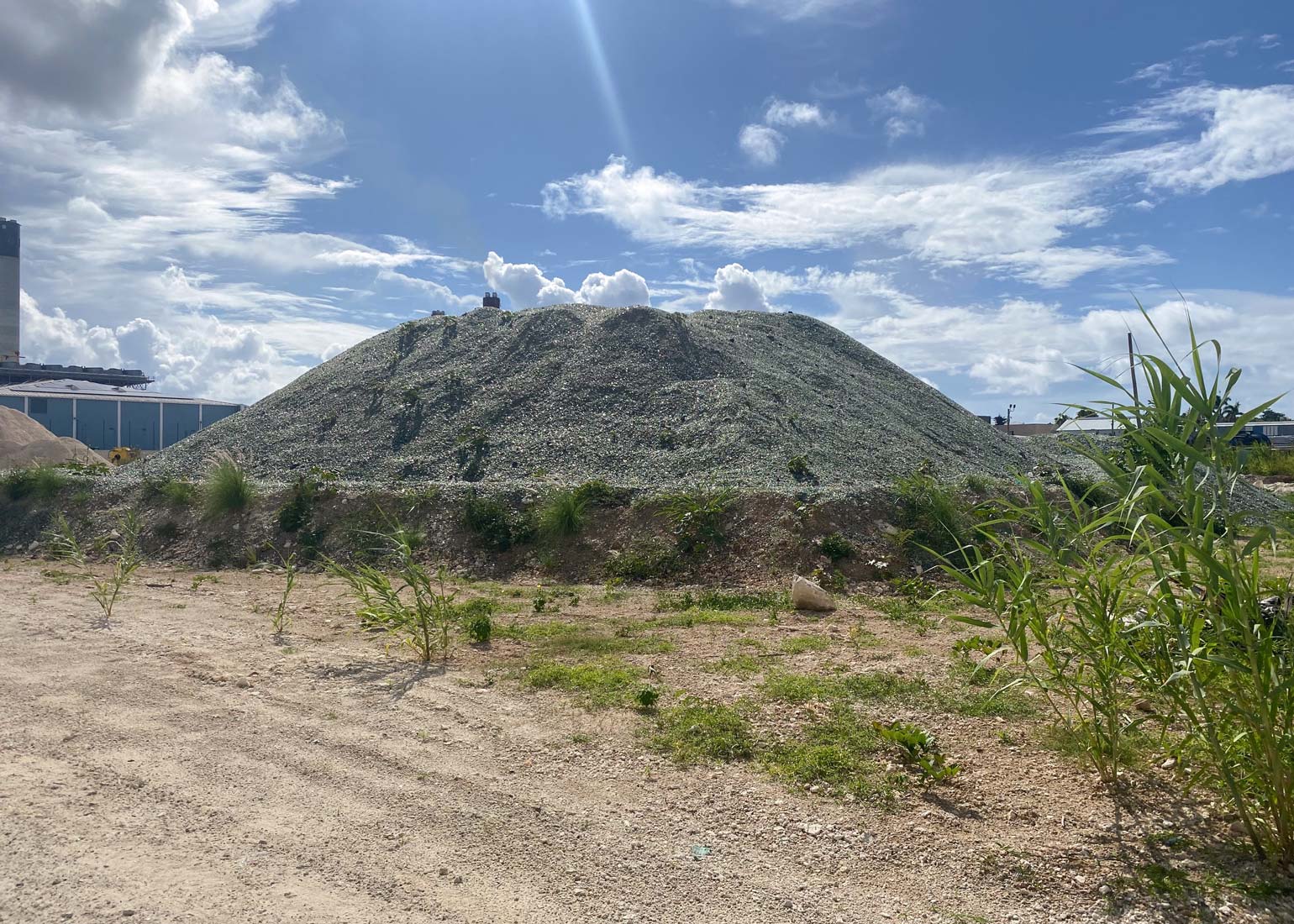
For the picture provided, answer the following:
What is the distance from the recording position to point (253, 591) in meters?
8.18

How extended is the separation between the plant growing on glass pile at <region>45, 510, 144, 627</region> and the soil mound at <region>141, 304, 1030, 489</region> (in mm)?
2946

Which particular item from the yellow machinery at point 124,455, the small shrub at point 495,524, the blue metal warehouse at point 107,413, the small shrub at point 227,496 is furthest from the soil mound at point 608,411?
the blue metal warehouse at point 107,413

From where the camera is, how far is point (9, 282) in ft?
184

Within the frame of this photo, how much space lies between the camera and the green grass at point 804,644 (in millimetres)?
5645

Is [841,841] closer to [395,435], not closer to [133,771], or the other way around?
[133,771]

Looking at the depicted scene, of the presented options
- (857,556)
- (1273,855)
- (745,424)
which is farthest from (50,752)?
(745,424)

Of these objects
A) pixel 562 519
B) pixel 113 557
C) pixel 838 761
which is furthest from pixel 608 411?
pixel 838 761

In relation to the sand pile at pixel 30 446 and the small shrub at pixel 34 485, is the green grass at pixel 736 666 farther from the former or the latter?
the sand pile at pixel 30 446

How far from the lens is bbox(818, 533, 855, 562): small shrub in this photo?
8234mm

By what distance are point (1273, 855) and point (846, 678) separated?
2.32 m

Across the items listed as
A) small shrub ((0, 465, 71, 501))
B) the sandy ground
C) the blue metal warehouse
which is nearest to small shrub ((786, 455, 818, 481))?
the sandy ground

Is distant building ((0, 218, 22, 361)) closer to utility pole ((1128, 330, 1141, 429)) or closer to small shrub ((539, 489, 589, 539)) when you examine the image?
small shrub ((539, 489, 589, 539))

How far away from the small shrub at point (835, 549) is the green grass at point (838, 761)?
423 centimetres

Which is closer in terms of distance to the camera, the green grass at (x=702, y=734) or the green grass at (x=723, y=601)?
the green grass at (x=702, y=734)
